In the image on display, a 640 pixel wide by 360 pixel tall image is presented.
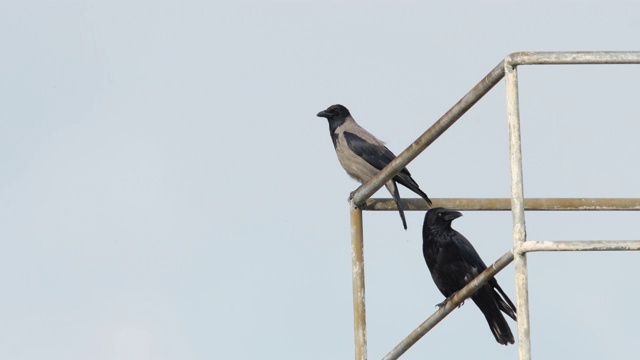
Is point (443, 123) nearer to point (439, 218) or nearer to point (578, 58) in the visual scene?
point (578, 58)

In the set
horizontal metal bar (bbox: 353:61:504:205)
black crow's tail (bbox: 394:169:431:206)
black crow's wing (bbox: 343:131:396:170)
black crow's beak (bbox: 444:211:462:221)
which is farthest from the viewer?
black crow's wing (bbox: 343:131:396:170)

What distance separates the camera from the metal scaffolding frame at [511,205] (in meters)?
6.92

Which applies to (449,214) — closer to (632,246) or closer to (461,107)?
(461,107)

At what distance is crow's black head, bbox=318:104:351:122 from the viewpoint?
17562mm

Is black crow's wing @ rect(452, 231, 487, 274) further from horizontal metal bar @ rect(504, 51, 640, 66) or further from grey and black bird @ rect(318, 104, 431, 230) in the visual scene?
horizontal metal bar @ rect(504, 51, 640, 66)

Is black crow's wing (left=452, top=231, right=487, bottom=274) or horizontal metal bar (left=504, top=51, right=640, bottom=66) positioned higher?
horizontal metal bar (left=504, top=51, right=640, bottom=66)

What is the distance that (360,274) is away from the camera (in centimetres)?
977

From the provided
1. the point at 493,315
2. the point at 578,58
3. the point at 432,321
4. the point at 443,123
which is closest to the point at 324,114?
the point at 493,315

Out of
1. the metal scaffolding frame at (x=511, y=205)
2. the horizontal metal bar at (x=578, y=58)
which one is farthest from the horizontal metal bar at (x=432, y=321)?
the horizontal metal bar at (x=578, y=58)

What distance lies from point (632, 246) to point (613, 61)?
0.88 meters

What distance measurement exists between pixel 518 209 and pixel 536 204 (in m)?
2.78

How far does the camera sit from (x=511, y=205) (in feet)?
23.8

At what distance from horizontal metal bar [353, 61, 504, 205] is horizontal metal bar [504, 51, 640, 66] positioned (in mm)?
139

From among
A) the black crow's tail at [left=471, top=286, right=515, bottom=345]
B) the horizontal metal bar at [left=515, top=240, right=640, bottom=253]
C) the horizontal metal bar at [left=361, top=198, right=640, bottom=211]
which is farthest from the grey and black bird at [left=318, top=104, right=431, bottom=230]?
the horizontal metal bar at [left=515, top=240, right=640, bottom=253]
